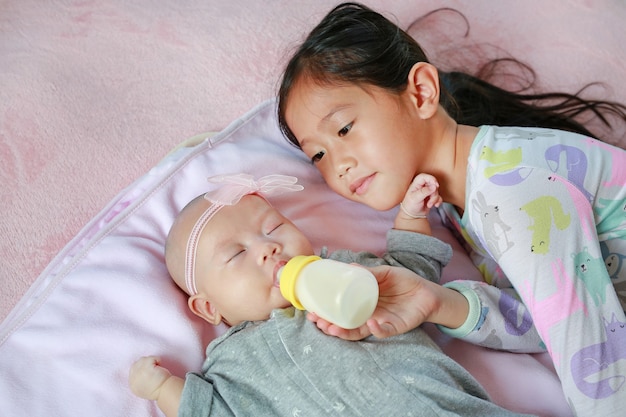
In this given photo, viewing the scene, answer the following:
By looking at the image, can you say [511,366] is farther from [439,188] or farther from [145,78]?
[145,78]

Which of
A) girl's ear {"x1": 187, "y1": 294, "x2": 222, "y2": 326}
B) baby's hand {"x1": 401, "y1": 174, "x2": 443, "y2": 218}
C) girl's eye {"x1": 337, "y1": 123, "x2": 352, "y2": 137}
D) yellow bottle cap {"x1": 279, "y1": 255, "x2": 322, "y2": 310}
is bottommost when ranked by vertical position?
girl's ear {"x1": 187, "y1": 294, "x2": 222, "y2": 326}

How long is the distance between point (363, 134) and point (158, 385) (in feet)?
2.08

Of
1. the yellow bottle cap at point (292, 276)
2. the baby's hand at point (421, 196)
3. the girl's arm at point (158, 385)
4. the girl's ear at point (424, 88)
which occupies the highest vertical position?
the girl's ear at point (424, 88)

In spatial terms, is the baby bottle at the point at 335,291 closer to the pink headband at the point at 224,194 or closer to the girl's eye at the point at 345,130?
the pink headband at the point at 224,194

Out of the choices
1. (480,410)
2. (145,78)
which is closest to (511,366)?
(480,410)

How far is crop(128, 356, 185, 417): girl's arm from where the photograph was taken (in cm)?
122

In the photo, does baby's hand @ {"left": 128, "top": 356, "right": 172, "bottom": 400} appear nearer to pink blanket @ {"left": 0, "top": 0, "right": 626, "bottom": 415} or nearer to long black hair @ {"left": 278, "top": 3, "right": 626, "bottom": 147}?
pink blanket @ {"left": 0, "top": 0, "right": 626, "bottom": 415}

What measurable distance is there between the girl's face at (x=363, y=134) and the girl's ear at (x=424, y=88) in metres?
0.02

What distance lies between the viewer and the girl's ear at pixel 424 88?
4.79 feet

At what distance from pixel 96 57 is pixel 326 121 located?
823mm

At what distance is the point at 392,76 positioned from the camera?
4.72 feet

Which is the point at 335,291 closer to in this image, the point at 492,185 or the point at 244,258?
the point at 244,258

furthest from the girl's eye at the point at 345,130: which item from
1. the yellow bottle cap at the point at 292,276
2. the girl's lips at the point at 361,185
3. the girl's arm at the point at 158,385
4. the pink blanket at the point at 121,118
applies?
the girl's arm at the point at 158,385

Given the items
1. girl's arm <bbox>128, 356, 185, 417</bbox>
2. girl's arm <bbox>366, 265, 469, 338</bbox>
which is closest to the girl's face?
girl's arm <bbox>366, 265, 469, 338</bbox>
